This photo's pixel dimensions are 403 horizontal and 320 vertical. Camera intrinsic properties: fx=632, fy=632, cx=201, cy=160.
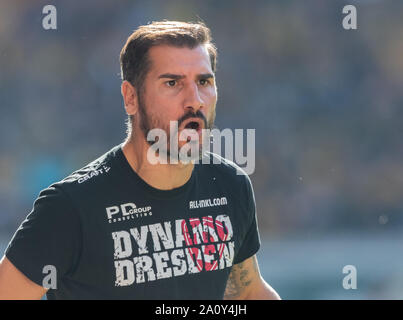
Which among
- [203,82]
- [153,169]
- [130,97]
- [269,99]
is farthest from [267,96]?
[153,169]

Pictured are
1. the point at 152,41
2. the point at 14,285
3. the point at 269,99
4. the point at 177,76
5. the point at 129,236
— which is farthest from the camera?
the point at 269,99

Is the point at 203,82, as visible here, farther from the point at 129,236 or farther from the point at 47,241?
the point at 47,241

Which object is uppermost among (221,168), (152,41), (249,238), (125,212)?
(152,41)

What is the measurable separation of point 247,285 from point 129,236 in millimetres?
736

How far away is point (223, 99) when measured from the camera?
12.1 metres

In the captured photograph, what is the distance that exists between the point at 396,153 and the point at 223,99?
11.3 ft

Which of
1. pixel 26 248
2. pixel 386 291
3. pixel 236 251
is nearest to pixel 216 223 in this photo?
pixel 236 251

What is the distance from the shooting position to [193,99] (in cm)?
271

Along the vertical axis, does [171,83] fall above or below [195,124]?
above

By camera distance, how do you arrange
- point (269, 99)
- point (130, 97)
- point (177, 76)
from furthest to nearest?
point (269, 99) < point (130, 97) < point (177, 76)

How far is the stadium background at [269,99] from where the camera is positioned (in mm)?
11312

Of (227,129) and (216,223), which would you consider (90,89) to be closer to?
(227,129)

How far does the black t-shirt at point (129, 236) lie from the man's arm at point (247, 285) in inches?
2.8

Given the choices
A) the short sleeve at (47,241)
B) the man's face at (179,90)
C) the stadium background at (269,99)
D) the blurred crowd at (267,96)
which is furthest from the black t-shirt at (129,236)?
the blurred crowd at (267,96)
